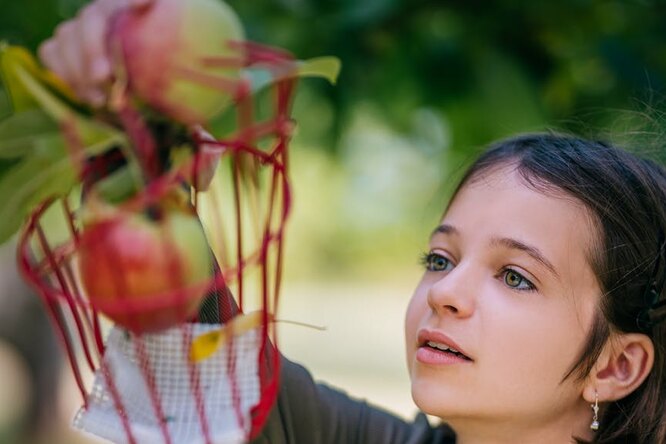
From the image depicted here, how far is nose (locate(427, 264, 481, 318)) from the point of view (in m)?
1.05

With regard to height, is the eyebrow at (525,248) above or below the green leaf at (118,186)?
below

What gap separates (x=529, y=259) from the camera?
109 centimetres

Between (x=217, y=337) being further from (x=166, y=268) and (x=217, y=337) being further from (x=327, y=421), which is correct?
(x=327, y=421)

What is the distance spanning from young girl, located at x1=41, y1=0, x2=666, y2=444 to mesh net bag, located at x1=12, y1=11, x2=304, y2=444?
0.29 metres

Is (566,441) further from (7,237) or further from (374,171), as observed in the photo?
(374,171)

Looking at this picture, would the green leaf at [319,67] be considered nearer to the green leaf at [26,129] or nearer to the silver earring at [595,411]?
the green leaf at [26,129]

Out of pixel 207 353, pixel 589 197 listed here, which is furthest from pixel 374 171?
pixel 207 353

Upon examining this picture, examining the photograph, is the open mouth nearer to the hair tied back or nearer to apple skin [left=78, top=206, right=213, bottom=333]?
the hair tied back

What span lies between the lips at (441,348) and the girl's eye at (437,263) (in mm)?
111

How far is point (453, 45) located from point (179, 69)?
1.14 m

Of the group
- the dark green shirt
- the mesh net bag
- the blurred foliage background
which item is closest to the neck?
the dark green shirt

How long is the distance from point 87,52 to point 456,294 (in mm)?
519

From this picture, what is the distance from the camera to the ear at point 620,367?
1.15m

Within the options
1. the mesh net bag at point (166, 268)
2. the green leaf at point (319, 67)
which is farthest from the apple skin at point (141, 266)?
the green leaf at point (319, 67)
